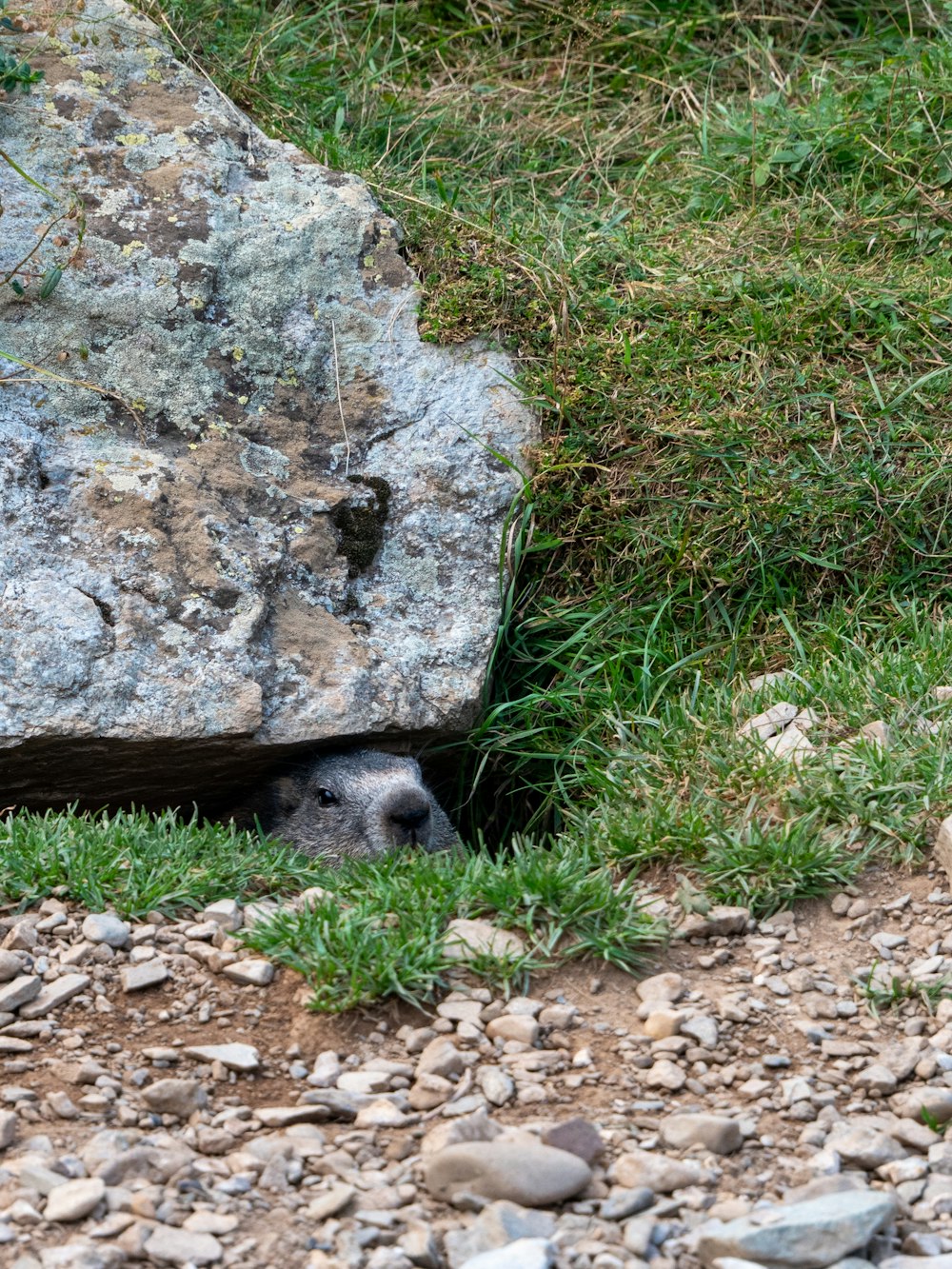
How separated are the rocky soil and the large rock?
1114 millimetres

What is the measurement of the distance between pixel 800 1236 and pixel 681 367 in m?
3.79

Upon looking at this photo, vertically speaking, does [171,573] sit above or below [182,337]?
below

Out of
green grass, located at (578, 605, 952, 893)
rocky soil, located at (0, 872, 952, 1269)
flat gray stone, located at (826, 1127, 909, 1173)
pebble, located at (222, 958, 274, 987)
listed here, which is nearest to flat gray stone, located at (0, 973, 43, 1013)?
rocky soil, located at (0, 872, 952, 1269)

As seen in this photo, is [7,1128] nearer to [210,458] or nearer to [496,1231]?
[496,1231]

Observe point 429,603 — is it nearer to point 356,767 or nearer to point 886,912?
point 356,767

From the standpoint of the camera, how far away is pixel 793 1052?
9.84ft

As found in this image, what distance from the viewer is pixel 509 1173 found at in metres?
2.46

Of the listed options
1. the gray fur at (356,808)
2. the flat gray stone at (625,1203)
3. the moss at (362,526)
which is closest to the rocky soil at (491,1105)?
the flat gray stone at (625,1203)

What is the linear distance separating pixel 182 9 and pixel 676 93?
2.47m

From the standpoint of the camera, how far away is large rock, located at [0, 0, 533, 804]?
438 centimetres

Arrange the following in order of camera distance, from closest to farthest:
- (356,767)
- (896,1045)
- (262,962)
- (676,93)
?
(896,1045) < (262,962) < (356,767) < (676,93)

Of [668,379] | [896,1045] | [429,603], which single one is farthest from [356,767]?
[896,1045]

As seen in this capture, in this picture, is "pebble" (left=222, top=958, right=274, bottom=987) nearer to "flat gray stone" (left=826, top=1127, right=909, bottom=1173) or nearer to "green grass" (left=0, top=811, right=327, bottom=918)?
"green grass" (left=0, top=811, right=327, bottom=918)

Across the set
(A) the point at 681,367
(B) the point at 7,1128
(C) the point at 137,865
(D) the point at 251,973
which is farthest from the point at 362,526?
(B) the point at 7,1128
